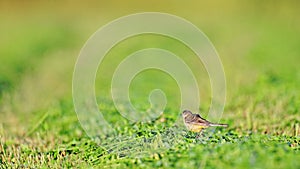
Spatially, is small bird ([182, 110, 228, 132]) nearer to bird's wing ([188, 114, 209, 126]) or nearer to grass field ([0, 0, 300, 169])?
→ bird's wing ([188, 114, 209, 126])

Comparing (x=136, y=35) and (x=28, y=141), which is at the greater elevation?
(x=136, y=35)

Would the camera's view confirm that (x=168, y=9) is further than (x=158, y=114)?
Yes

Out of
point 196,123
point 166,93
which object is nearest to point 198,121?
point 196,123

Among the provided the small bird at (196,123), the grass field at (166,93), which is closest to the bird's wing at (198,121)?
the small bird at (196,123)

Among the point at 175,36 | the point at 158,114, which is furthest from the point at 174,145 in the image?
the point at 175,36

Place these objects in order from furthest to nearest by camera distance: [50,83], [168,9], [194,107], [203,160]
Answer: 1. [168,9]
2. [50,83]
3. [194,107]
4. [203,160]

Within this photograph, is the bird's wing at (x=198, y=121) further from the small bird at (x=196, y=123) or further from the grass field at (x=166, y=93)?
the grass field at (x=166, y=93)

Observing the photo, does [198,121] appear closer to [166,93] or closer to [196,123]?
[196,123]

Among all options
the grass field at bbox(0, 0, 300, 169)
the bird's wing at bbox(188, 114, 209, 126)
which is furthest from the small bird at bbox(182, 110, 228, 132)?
the grass field at bbox(0, 0, 300, 169)

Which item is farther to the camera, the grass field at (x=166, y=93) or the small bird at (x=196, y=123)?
the small bird at (x=196, y=123)

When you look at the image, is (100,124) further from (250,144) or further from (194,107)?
(250,144)
